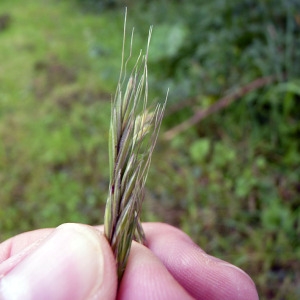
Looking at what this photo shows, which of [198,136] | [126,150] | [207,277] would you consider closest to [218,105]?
→ [198,136]

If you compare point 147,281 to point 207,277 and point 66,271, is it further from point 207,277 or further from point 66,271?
point 207,277

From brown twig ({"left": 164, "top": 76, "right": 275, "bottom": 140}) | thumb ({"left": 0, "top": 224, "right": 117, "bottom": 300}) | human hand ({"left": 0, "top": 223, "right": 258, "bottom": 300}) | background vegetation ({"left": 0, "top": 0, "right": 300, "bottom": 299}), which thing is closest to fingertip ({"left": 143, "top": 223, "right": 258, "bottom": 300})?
human hand ({"left": 0, "top": 223, "right": 258, "bottom": 300})

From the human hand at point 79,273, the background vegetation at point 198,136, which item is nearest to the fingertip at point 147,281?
the human hand at point 79,273

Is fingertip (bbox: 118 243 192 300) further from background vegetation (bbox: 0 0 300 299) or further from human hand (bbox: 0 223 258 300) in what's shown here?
background vegetation (bbox: 0 0 300 299)

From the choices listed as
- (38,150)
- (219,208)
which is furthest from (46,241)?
(38,150)

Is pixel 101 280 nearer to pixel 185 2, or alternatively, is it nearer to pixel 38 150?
pixel 38 150
